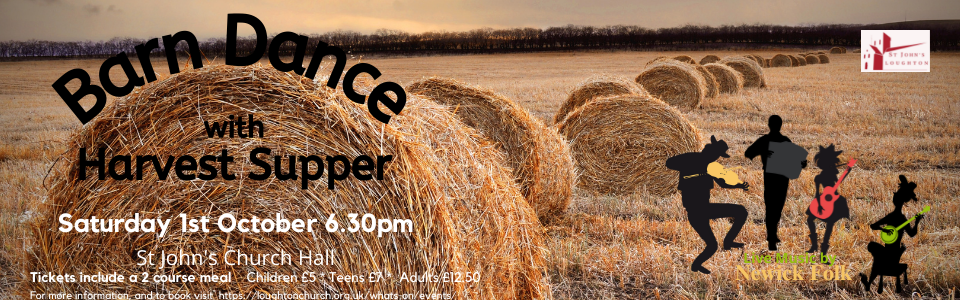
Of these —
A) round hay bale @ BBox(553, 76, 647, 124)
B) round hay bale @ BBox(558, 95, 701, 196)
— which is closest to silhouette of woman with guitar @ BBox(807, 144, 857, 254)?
round hay bale @ BBox(558, 95, 701, 196)

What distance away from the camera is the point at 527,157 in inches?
218

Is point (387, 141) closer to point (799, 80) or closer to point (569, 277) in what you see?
point (569, 277)

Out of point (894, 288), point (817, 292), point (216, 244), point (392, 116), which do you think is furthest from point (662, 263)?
point (216, 244)

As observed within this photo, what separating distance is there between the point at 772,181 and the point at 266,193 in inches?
185

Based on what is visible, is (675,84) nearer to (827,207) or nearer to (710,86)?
(710,86)

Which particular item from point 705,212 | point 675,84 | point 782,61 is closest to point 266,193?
point 705,212

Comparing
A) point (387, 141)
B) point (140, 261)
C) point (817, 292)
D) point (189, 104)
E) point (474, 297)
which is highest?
point (189, 104)

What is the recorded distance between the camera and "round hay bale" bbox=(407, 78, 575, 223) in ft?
18.2

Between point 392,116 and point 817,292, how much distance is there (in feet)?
10.2

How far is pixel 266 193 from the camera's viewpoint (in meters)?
3.01

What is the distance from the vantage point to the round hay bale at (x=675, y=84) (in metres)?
14.1

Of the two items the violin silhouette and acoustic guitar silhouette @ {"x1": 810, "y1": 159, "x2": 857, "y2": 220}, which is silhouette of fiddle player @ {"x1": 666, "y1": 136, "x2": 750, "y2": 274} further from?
acoustic guitar silhouette @ {"x1": 810, "y1": 159, "x2": 857, "y2": 220}

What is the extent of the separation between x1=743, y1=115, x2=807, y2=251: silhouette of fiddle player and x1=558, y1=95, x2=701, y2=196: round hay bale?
4.73 ft

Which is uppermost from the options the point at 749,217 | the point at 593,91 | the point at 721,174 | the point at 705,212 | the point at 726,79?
the point at 593,91
